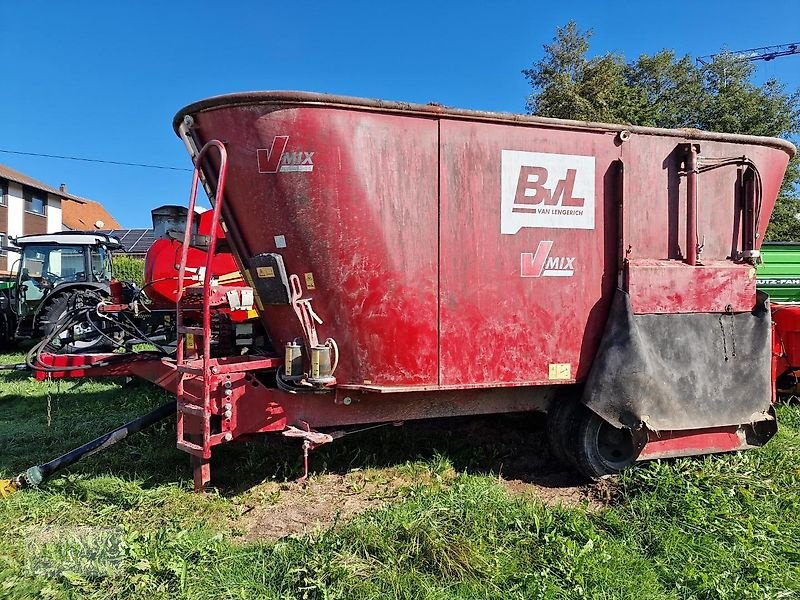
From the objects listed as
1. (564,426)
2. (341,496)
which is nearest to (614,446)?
(564,426)

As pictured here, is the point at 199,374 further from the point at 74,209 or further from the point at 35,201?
the point at 74,209

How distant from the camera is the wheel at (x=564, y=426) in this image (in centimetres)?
388

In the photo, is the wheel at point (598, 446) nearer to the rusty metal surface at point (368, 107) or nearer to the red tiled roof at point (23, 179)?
the rusty metal surface at point (368, 107)

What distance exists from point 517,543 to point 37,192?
3021cm

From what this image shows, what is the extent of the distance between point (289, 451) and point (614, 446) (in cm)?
249

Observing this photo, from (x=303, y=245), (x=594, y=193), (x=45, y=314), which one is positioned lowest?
(x=45, y=314)

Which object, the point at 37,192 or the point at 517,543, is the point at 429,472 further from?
the point at 37,192

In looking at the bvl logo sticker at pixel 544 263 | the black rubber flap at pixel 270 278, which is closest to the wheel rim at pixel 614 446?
the bvl logo sticker at pixel 544 263

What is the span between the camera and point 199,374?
10.9 ft

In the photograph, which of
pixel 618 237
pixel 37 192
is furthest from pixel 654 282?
pixel 37 192

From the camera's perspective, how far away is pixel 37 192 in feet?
85.9

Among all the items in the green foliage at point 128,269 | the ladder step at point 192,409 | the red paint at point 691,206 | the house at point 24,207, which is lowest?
the ladder step at point 192,409

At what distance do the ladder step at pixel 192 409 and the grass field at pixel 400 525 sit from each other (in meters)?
0.59

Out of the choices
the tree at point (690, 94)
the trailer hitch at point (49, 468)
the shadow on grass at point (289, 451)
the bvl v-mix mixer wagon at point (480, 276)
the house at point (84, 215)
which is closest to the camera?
the bvl v-mix mixer wagon at point (480, 276)
